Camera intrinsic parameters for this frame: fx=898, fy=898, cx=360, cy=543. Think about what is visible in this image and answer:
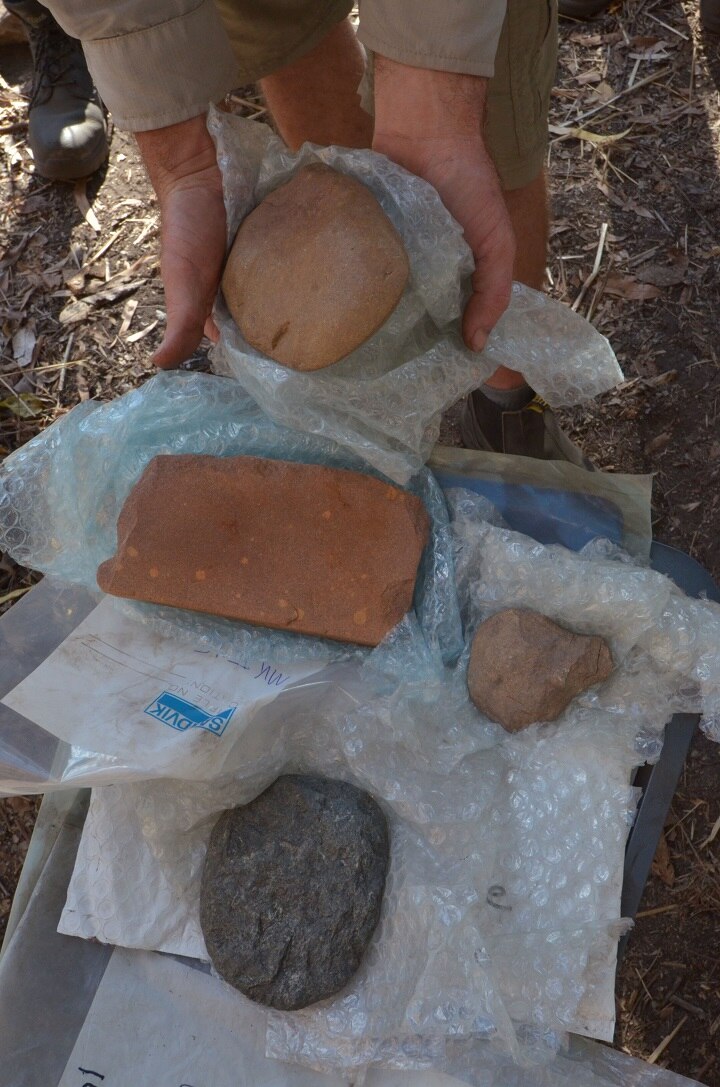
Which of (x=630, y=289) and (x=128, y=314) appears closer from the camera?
(x=630, y=289)

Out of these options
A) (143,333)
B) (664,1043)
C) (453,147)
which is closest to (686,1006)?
(664,1043)

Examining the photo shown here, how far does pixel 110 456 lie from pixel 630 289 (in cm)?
145

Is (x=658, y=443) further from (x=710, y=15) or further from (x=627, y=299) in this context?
(x=710, y=15)

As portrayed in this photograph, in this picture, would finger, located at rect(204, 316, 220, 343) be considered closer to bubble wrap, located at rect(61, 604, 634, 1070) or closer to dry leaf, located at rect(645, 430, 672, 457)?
bubble wrap, located at rect(61, 604, 634, 1070)

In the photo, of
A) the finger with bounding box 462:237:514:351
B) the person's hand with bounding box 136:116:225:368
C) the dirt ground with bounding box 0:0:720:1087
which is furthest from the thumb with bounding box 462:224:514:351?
the dirt ground with bounding box 0:0:720:1087

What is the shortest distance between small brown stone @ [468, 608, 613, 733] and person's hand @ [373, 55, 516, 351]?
19.4 inches

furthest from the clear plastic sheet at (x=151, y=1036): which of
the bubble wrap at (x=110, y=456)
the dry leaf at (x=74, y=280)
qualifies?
the dry leaf at (x=74, y=280)

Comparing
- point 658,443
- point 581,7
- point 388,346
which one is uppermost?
A: point 388,346

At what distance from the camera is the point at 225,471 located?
1.38m

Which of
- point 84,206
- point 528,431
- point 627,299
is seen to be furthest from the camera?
point 84,206

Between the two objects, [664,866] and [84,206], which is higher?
[84,206]

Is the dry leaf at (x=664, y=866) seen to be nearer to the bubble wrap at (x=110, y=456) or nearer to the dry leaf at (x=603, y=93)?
the bubble wrap at (x=110, y=456)

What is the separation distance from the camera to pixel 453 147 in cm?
128

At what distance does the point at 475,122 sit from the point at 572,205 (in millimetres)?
1265
